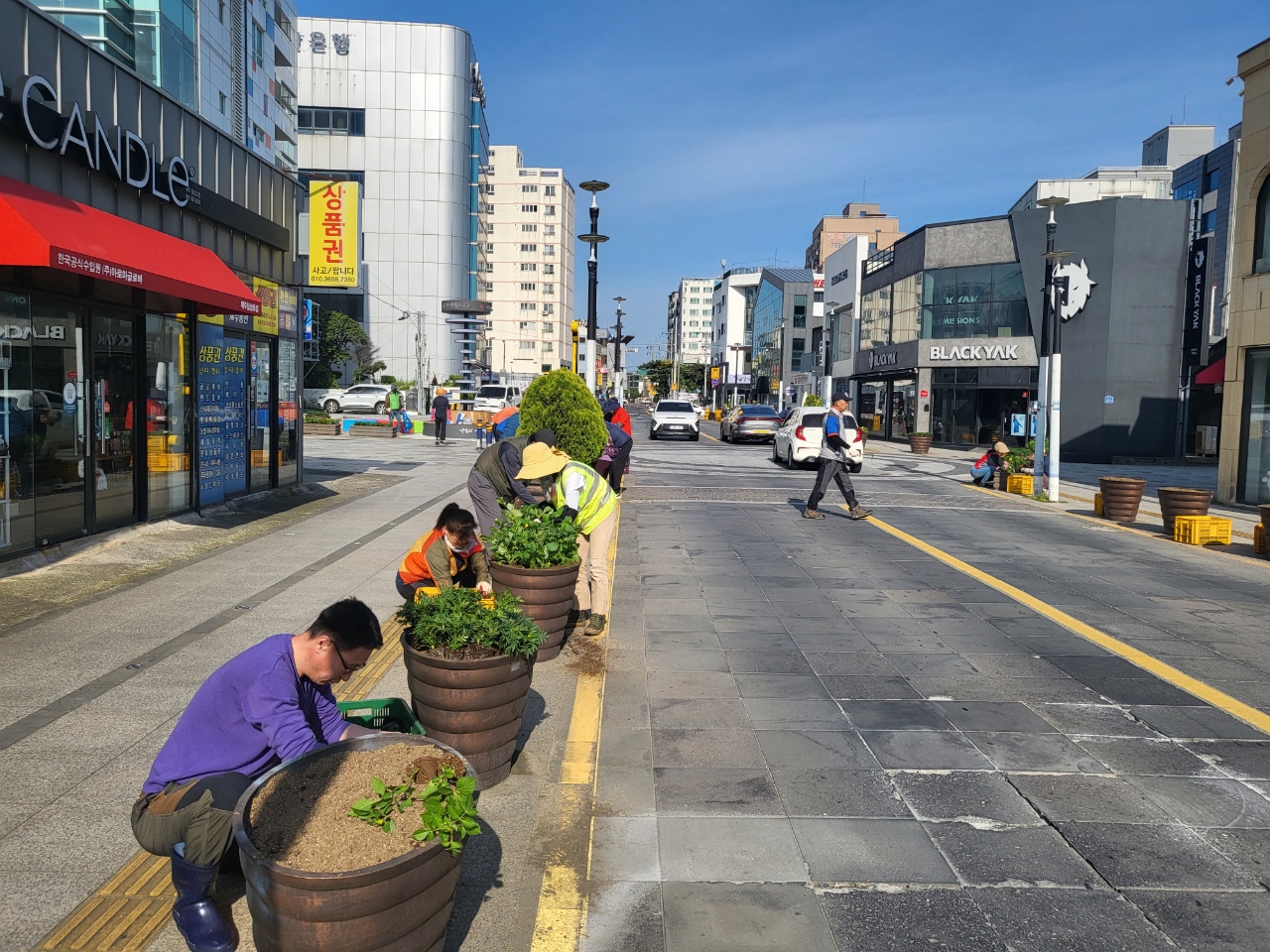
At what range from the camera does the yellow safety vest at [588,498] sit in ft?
21.9

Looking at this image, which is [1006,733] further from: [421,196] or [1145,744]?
[421,196]

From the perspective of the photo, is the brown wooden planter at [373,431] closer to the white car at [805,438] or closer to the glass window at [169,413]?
the white car at [805,438]

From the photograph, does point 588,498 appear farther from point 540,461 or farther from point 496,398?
point 496,398

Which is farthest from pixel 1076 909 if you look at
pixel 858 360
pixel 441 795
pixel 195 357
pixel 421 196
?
pixel 421 196

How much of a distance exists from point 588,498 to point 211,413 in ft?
26.9

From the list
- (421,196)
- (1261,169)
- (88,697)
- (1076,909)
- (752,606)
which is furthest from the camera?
(421,196)

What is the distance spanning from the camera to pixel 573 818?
A: 4.22 metres

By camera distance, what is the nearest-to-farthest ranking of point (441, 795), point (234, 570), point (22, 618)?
1. point (441, 795)
2. point (22, 618)
3. point (234, 570)

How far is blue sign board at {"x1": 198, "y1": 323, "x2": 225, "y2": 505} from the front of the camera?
12492 millimetres

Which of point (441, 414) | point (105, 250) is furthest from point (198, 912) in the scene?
point (441, 414)

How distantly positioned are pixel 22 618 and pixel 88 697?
7.01 ft

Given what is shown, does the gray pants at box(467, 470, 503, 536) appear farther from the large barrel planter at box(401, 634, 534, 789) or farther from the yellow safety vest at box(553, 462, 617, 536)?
the large barrel planter at box(401, 634, 534, 789)

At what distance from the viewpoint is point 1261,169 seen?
55.9 feet

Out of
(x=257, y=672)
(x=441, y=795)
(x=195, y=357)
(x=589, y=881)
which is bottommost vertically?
(x=589, y=881)
